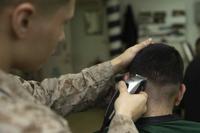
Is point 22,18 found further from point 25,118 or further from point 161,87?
point 161,87

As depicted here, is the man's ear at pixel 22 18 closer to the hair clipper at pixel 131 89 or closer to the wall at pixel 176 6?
the hair clipper at pixel 131 89

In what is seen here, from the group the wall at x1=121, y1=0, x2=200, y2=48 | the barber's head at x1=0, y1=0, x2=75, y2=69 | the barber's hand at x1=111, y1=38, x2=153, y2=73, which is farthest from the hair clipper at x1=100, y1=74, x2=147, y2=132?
the wall at x1=121, y1=0, x2=200, y2=48

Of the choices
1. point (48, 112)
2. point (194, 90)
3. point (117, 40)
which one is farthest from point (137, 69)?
point (117, 40)

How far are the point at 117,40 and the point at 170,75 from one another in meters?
5.48

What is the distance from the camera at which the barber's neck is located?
67.5 inches

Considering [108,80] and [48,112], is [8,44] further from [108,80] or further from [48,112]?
[108,80]

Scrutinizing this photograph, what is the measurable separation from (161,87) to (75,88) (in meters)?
0.35

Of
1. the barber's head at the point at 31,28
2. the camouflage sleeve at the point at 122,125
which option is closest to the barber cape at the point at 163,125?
the camouflage sleeve at the point at 122,125

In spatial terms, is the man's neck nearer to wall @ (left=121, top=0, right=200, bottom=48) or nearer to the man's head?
the man's head

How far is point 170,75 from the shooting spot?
70.2 inches

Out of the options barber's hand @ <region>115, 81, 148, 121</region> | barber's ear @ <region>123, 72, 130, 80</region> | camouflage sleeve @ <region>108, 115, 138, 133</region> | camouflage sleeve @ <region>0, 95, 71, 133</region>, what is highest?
camouflage sleeve @ <region>0, 95, 71, 133</region>

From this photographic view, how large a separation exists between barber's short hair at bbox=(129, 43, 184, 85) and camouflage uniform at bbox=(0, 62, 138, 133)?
12 centimetres

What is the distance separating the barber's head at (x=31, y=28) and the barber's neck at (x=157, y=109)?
829mm

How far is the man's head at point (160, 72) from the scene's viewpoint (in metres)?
1.75
